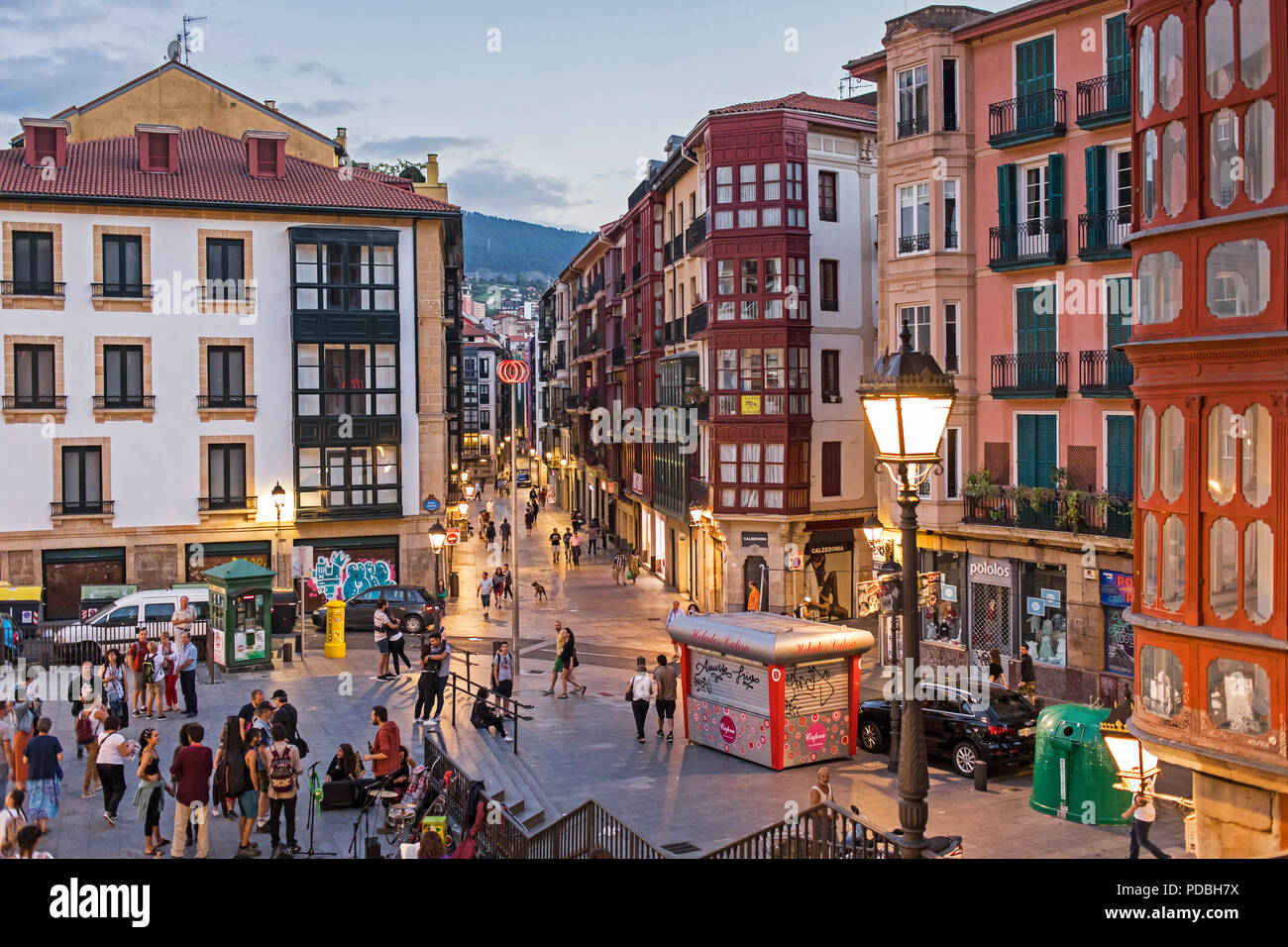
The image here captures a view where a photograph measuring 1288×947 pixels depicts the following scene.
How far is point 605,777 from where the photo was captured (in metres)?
22.6

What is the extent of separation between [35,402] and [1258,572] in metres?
41.8

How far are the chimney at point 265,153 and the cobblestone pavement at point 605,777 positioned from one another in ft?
65.1

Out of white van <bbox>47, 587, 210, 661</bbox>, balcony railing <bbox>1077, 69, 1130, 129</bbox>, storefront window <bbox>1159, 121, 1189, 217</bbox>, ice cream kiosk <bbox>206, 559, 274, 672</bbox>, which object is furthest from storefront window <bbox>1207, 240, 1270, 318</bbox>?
white van <bbox>47, 587, 210, 661</bbox>

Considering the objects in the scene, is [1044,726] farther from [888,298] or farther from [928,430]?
[888,298]

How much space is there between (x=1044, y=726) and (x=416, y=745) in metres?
11.7

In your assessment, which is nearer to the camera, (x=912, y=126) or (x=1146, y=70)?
(x=1146, y=70)

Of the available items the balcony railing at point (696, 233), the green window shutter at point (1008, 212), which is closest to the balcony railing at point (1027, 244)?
the green window shutter at point (1008, 212)

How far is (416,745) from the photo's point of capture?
78.5 ft

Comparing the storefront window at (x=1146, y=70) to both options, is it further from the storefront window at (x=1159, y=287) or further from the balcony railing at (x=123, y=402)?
the balcony railing at (x=123, y=402)

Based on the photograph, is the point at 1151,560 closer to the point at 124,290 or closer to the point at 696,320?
the point at 696,320

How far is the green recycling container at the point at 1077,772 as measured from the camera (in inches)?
→ 778

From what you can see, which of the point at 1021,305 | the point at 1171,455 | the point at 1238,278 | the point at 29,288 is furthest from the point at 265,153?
the point at 1238,278

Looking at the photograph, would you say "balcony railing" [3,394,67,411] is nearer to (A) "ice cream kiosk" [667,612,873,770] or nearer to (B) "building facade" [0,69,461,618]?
(B) "building facade" [0,69,461,618]

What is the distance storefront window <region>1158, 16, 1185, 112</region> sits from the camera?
44.9 feet
